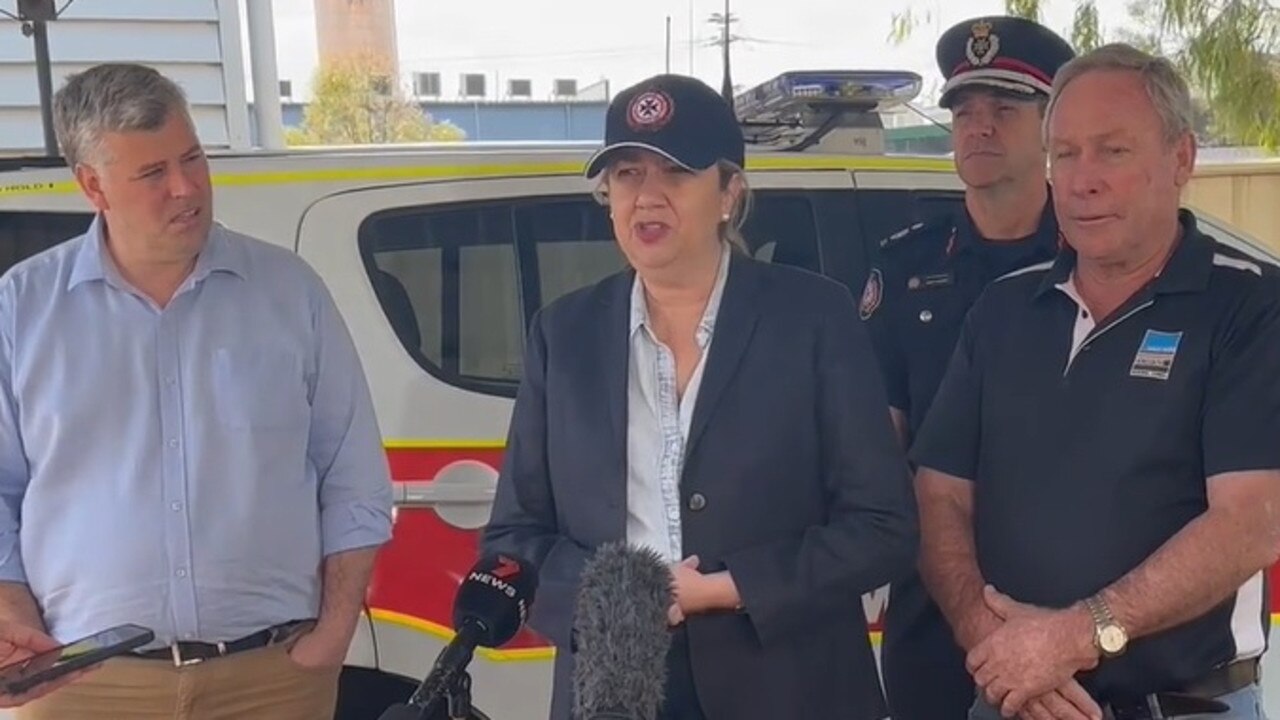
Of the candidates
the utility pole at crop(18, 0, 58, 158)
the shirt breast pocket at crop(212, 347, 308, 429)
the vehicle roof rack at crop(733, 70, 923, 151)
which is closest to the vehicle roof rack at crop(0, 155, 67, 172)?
the shirt breast pocket at crop(212, 347, 308, 429)

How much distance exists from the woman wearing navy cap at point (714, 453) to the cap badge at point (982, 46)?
802 mm

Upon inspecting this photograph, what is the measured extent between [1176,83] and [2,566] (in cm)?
206

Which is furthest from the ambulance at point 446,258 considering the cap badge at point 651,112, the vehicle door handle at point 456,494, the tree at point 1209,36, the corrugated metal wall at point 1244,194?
the corrugated metal wall at point 1244,194

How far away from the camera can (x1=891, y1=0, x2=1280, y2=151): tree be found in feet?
21.9

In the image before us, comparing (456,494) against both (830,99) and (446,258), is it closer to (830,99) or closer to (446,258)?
(446,258)

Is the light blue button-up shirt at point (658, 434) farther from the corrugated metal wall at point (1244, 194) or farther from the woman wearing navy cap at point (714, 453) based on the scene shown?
the corrugated metal wall at point (1244, 194)

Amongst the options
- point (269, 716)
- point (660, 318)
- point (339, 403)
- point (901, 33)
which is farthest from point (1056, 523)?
point (901, 33)

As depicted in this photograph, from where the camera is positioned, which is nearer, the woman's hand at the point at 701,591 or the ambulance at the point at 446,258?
the woman's hand at the point at 701,591

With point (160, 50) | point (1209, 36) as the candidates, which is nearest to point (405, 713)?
point (160, 50)

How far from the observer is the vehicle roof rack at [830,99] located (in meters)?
3.30

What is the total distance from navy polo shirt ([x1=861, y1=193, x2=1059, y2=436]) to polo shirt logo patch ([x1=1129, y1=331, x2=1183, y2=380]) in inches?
19.9

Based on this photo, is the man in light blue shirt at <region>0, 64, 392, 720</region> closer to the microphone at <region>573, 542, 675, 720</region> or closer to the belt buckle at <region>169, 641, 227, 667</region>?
the belt buckle at <region>169, 641, 227, 667</region>

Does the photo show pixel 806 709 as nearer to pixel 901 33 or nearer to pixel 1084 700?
pixel 1084 700

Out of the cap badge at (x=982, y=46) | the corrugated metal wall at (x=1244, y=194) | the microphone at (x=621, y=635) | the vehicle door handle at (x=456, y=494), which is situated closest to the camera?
the microphone at (x=621, y=635)
